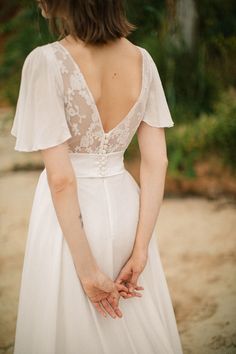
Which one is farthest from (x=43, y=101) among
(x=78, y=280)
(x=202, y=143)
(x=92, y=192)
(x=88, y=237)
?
(x=202, y=143)

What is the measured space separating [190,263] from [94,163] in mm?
2545

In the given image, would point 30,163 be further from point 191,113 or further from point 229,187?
point 229,187

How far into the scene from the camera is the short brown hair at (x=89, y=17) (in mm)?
1261

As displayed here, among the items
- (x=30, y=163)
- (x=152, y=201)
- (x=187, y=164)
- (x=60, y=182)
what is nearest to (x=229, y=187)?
(x=187, y=164)

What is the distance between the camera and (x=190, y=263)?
379 cm

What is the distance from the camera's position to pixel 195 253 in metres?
3.96

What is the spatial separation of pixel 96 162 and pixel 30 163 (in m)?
5.03

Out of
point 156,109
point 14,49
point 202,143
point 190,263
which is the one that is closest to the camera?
point 156,109

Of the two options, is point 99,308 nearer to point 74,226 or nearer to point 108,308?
point 108,308

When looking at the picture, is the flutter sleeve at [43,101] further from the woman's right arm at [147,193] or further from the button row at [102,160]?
the woman's right arm at [147,193]

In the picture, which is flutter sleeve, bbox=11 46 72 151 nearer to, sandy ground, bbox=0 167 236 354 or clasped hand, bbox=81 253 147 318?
A: clasped hand, bbox=81 253 147 318

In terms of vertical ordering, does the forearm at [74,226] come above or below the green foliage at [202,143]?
above

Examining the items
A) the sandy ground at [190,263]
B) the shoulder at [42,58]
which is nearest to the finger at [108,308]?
the shoulder at [42,58]

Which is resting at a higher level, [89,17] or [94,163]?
[89,17]
